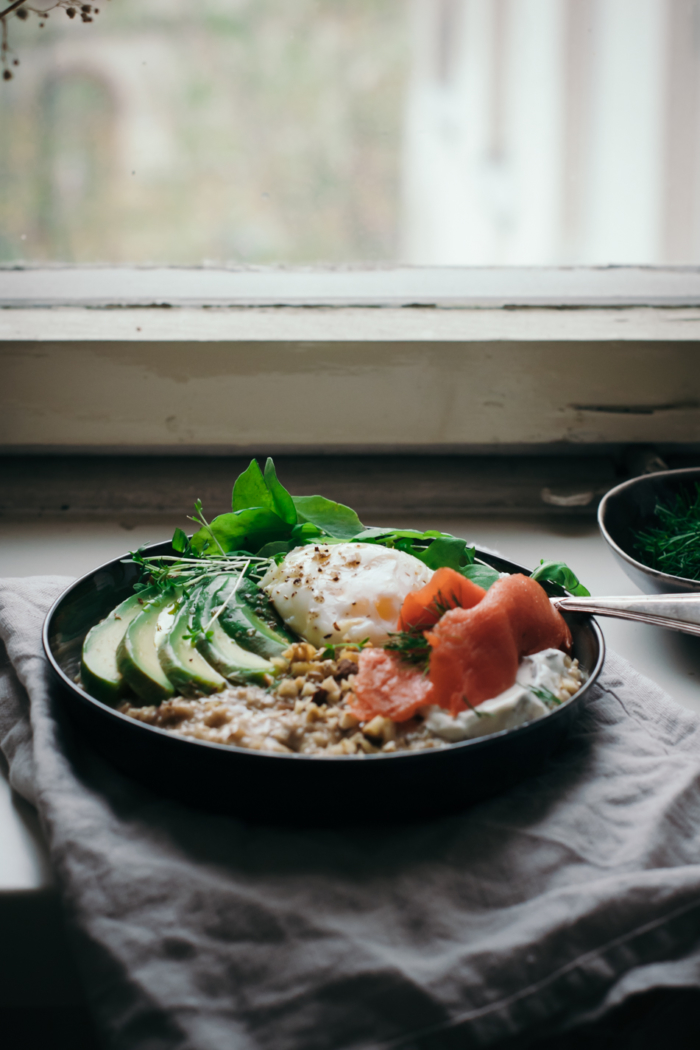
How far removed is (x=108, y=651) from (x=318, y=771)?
0.96 feet

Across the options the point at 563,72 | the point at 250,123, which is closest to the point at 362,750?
the point at 250,123

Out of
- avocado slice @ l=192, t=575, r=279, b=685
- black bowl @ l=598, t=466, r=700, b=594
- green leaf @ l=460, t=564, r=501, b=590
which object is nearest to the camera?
avocado slice @ l=192, t=575, r=279, b=685

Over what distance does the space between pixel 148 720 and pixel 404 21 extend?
4.40 ft

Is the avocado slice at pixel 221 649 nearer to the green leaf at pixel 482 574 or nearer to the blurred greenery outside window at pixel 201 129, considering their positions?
the green leaf at pixel 482 574

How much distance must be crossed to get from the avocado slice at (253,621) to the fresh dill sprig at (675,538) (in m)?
0.52

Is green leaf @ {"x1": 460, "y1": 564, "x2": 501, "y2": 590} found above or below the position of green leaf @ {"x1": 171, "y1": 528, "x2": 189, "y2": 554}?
below

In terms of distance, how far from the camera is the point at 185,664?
2.47 feet

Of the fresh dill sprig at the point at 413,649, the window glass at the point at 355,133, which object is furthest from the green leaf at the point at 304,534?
the window glass at the point at 355,133

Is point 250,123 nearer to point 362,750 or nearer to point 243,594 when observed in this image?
point 243,594

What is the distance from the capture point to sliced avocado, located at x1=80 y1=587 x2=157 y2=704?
Answer: 725mm

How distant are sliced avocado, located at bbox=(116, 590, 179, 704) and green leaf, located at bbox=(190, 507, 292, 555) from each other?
0.54 feet

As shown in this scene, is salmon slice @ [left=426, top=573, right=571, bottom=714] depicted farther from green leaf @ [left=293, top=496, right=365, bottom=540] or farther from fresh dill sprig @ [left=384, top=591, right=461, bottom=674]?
green leaf @ [left=293, top=496, right=365, bottom=540]

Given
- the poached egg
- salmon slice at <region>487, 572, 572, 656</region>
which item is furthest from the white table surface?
the poached egg

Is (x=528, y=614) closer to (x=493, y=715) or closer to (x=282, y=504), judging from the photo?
(x=493, y=715)
